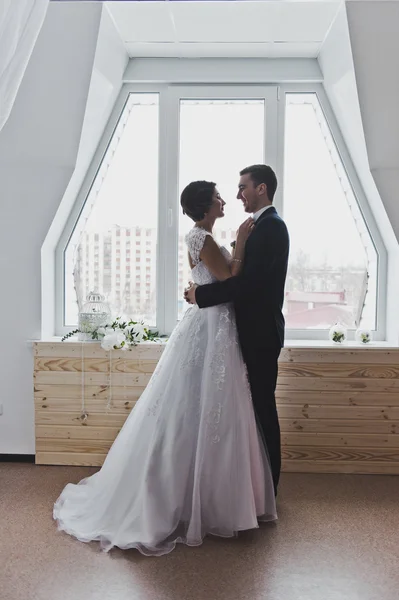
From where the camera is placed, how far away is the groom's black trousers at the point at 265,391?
279cm

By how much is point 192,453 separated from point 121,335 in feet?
3.57

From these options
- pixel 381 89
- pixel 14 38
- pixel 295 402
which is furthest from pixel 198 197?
pixel 295 402

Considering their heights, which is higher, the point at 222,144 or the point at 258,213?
the point at 222,144

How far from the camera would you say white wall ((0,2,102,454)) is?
312 centimetres

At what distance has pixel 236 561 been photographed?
2.35 m

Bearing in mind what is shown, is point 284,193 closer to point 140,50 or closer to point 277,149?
point 277,149

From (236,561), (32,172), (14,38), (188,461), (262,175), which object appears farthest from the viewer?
(32,172)

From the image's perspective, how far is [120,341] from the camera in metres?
3.39

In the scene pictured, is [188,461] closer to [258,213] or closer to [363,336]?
[258,213]

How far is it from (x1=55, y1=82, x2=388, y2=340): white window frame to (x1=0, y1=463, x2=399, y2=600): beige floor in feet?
4.34

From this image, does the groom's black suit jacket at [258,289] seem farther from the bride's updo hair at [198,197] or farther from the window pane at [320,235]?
the window pane at [320,235]

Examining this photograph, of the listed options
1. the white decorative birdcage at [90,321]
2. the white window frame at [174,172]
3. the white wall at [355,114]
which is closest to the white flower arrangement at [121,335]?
the white decorative birdcage at [90,321]

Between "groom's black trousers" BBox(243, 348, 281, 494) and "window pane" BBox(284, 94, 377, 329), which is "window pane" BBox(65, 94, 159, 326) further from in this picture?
"groom's black trousers" BBox(243, 348, 281, 494)

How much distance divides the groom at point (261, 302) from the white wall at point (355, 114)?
96 centimetres
